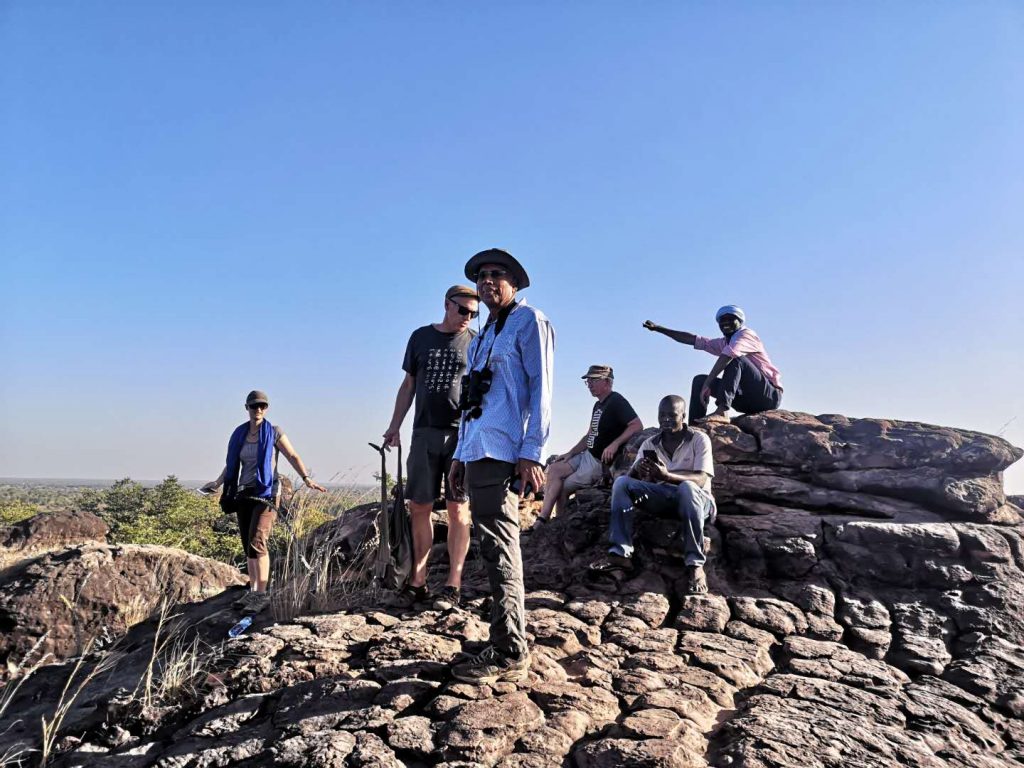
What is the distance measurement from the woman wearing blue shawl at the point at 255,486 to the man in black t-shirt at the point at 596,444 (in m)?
2.50

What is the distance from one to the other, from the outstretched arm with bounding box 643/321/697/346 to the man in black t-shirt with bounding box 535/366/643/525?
3.19 ft

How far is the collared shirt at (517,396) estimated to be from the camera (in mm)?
3574

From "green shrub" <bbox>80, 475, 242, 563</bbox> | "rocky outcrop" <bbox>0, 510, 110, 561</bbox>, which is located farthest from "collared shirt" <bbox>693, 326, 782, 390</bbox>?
"green shrub" <bbox>80, 475, 242, 563</bbox>

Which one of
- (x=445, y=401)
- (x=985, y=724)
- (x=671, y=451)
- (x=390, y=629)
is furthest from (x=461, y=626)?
(x=985, y=724)

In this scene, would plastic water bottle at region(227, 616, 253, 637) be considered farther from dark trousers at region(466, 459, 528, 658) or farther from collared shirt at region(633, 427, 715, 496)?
collared shirt at region(633, 427, 715, 496)

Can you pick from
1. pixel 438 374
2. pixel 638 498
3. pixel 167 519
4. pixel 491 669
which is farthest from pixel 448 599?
pixel 167 519

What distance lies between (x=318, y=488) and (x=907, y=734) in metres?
4.74

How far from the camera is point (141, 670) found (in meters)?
5.00

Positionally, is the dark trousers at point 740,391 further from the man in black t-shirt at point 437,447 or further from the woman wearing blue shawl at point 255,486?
the woman wearing blue shawl at point 255,486

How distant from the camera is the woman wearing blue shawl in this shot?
18.8 feet

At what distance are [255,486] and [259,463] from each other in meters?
0.19

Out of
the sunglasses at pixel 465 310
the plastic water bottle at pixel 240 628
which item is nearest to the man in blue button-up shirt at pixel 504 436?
the sunglasses at pixel 465 310

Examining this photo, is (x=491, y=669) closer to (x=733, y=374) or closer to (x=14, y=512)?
(x=733, y=374)

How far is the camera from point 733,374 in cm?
726
